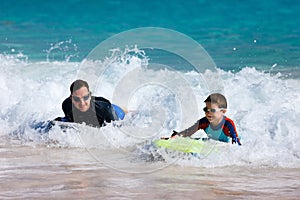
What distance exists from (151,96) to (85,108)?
236 cm

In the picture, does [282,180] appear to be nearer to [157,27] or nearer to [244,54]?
[244,54]

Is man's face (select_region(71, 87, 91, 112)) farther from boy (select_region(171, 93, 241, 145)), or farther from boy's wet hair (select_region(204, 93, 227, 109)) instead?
boy's wet hair (select_region(204, 93, 227, 109))

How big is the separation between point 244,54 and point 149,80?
4.63 m

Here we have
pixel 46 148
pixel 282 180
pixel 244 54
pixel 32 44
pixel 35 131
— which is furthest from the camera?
pixel 32 44

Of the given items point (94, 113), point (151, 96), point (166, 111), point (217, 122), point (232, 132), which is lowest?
point (232, 132)

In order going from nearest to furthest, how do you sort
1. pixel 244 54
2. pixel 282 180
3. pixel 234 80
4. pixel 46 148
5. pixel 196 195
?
pixel 196 195, pixel 282 180, pixel 46 148, pixel 234 80, pixel 244 54

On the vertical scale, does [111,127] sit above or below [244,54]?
below

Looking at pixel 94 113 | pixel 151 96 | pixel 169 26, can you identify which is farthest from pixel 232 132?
pixel 169 26

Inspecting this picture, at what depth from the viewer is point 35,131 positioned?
7.41 metres

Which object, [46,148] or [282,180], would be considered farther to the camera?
[46,148]

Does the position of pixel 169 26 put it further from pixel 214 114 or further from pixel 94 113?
pixel 214 114

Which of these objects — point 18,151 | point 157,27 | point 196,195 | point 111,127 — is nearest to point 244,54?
point 157,27

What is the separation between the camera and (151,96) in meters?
9.24

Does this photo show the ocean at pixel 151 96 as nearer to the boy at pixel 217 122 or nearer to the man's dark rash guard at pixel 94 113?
the man's dark rash guard at pixel 94 113
